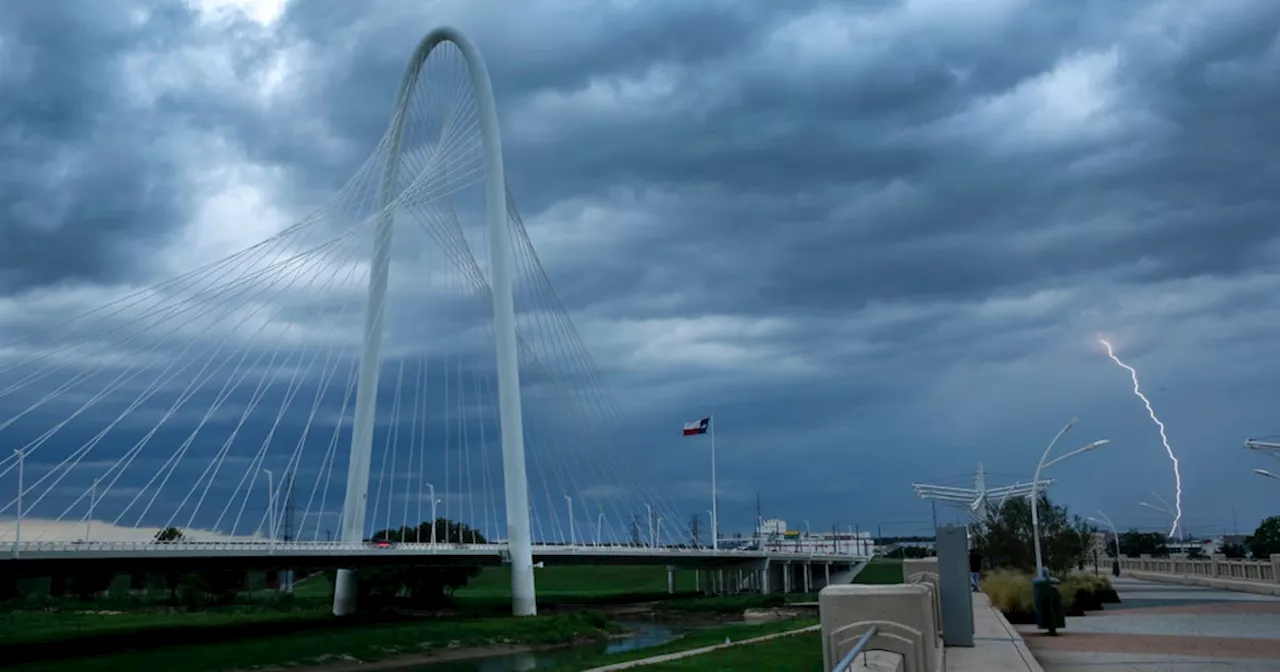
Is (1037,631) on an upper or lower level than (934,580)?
lower

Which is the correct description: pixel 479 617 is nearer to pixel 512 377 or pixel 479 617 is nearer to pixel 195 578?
pixel 512 377

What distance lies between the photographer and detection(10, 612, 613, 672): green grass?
34.2 m

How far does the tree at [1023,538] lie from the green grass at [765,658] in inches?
716

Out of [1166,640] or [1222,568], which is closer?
[1166,640]

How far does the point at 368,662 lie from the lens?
127 feet

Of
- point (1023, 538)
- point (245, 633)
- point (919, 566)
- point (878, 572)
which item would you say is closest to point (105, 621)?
point (245, 633)

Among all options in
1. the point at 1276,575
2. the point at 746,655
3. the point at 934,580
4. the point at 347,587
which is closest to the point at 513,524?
the point at 347,587

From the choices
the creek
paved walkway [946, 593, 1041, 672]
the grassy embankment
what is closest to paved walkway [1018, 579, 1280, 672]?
paved walkway [946, 593, 1041, 672]

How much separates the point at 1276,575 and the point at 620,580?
99073 millimetres

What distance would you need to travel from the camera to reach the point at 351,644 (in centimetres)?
4038

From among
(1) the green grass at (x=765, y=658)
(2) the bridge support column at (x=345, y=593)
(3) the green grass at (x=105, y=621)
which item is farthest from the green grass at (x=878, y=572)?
(1) the green grass at (x=765, y=658)

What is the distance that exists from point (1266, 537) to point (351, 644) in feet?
361

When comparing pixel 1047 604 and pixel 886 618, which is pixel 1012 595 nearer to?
pixel 1047 604

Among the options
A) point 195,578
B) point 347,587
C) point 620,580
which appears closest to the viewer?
point 347,587
